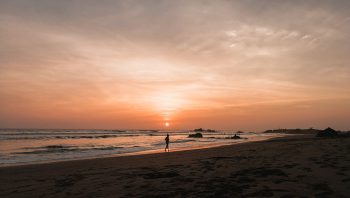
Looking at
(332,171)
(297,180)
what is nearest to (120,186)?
(297,180)

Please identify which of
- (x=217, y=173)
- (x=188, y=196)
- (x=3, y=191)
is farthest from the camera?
(x=217, y=173)

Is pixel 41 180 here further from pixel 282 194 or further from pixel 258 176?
pixel 282 194

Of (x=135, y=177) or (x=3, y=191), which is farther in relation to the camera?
(x=135, y=177)

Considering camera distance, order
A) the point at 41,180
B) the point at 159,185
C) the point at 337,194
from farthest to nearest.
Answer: the point at 41,180 < the point at 159,185 < the point at 337,194

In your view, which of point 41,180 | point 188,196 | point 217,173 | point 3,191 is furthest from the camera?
point 41,180

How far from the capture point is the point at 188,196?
798 centimetres

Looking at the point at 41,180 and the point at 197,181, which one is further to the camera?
the point at 41,180

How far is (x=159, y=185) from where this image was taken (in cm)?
970

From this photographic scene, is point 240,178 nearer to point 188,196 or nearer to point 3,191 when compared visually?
Result: point 188,196

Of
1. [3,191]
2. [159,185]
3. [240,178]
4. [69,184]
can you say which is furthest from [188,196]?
[3,191]

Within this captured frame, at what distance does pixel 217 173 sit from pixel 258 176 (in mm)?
1854

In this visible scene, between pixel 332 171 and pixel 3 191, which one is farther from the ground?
pixel 332 171

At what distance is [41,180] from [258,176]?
8.77 meters

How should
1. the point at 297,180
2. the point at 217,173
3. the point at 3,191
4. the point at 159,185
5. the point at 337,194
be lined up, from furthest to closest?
the point at 217,173 → the point at 3,191 → the point at 159,185 → the point at 297,180 → the point at 337,194
